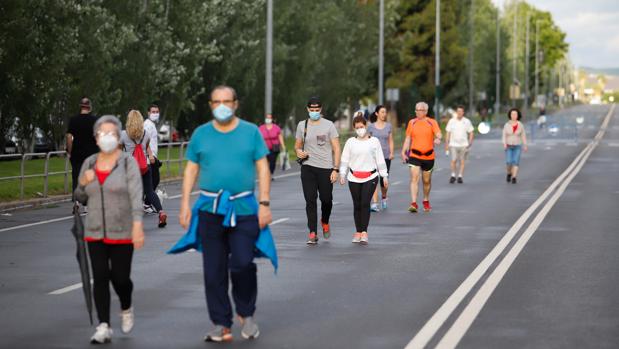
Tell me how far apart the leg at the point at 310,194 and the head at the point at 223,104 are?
730 cm

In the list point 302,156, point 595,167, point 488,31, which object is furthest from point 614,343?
point 488,31

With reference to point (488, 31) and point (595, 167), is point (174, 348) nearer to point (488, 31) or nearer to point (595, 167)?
point (595, 167)

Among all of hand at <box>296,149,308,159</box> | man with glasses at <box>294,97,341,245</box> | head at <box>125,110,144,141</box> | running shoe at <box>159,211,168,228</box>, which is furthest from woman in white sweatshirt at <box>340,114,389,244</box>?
running shoe at <box>159,211,168,228</box>

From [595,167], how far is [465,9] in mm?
53698

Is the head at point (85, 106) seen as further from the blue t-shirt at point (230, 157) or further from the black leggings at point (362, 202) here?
the blue t-shirt at point (230, 157)

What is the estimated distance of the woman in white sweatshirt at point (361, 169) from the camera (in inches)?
680

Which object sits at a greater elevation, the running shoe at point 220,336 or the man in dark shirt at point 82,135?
the man in dark shirt at point 82,135

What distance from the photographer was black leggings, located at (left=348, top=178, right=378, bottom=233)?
56.3 ft

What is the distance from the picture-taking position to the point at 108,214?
9.89m

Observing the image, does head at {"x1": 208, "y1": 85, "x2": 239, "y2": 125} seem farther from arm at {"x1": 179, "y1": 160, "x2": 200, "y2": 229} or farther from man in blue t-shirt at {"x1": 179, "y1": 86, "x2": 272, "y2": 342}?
arm at {"x1": 179, "y1": 160, "x2": 200, "y2": 229}

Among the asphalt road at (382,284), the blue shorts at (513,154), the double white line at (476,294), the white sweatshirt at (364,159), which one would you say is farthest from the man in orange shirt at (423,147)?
the blue shorts at (513,154)

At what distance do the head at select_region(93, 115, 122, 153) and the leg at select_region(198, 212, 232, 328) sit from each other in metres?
0.78

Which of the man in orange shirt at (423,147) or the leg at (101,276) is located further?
the man in orange shirt at (423,147)

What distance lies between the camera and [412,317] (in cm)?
1114
